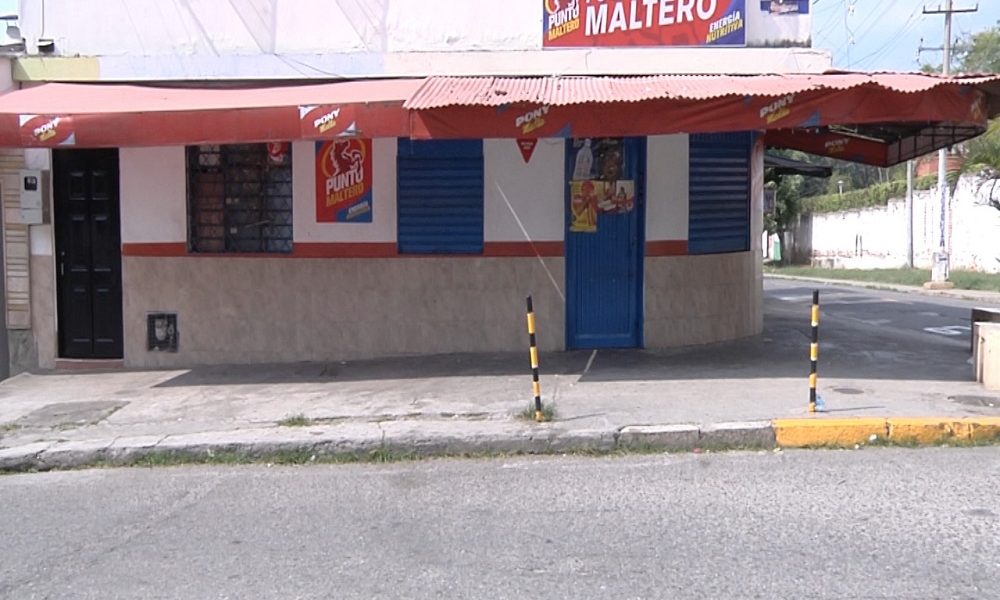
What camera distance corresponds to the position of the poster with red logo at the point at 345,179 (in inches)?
442

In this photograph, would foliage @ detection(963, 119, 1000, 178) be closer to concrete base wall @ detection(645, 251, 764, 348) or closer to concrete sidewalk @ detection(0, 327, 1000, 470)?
concrete base wall @ detection(645, 251, 764, 348)

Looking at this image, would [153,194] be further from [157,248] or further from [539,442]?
[539,442]

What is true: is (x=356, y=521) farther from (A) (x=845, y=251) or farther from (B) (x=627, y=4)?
(A) (x=845, y=251)

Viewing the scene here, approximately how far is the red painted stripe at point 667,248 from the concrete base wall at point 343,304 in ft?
3.62

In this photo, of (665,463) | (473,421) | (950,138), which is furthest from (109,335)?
(950,138)

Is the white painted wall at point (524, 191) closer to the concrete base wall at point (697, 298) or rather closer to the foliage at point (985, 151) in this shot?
the concrete base wall at point (697, 298)

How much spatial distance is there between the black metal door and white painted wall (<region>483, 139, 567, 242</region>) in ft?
15.1

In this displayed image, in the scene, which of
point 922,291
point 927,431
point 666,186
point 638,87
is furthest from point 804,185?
point 927,431

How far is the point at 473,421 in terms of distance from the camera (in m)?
8.27

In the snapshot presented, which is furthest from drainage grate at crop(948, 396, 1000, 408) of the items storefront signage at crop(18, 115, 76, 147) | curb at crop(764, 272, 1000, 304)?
curb at crop(764, 272, 1000, 304)

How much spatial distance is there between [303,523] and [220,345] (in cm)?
595

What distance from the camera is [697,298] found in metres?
11.7

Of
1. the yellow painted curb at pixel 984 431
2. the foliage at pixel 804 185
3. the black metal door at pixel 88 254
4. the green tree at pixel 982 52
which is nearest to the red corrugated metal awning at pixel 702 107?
the yellow painted curb at pixel 984 431

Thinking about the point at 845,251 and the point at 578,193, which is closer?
the point at 578,193
